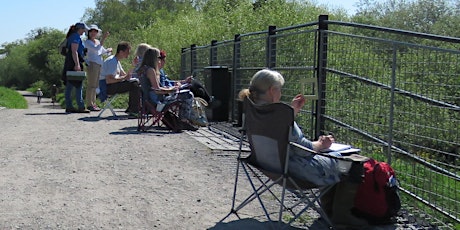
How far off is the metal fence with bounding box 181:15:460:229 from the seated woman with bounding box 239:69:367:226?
1.51 ft

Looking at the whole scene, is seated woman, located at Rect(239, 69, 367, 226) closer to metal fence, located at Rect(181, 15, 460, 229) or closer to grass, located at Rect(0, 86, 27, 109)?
metal fence, located at Rect(181, 15, 460, 229)

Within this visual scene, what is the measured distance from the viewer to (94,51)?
14.3 m

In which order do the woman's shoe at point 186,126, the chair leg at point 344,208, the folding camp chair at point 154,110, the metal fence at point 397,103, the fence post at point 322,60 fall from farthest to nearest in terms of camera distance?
1. the woman's shoe at point 186,126
2. the folding camp chair at point 154,110
3. the fence post at point 322,60
4. the metal fence at point 397,103
5. the chair leg at point 344,208

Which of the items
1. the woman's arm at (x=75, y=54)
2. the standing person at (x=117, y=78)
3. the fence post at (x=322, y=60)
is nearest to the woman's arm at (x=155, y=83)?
the standing person at (x=117, y=78)

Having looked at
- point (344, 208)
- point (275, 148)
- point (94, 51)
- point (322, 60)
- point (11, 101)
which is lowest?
point (11, 101)

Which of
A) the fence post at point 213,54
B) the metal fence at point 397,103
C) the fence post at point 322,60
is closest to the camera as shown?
the metal fence at point 397,103

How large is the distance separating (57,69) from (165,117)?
64.2m

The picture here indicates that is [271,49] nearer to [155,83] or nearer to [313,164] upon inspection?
[155,83]

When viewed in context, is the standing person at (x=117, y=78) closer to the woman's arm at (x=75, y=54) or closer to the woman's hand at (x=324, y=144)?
the woman's arm at (x=75, y=54)

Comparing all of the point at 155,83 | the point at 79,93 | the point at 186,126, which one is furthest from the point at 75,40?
the point at 186,126

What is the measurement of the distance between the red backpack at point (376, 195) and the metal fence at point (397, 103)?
20.8 inches

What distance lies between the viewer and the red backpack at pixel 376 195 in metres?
4.80

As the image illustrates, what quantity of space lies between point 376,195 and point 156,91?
6505 mm

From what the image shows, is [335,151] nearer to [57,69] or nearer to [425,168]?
[425,168]
